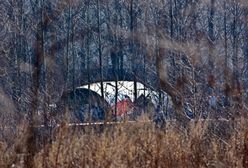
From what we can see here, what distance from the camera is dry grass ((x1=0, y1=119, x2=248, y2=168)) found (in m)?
5.97

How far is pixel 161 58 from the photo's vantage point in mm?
17156

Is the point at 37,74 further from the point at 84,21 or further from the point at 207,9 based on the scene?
the point at 207,9

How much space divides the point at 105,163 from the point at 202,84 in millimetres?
4606

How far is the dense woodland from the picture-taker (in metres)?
15.7

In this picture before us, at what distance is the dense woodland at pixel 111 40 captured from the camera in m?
15.7

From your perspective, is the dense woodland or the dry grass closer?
the dry grass

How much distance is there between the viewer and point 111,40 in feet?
64.9

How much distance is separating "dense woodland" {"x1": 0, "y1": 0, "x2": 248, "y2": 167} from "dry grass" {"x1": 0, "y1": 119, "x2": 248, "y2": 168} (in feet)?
21.5

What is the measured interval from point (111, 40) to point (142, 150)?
45.5ft

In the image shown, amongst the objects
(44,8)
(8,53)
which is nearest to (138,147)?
(44,8)

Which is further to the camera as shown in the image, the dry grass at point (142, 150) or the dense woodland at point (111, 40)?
the dense woodland at point (111, 40)

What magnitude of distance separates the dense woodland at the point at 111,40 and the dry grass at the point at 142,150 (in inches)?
258

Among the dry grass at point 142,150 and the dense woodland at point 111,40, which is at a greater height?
the dense woodland at point 111,40

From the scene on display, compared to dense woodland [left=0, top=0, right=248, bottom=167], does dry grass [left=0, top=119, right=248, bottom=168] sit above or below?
below
